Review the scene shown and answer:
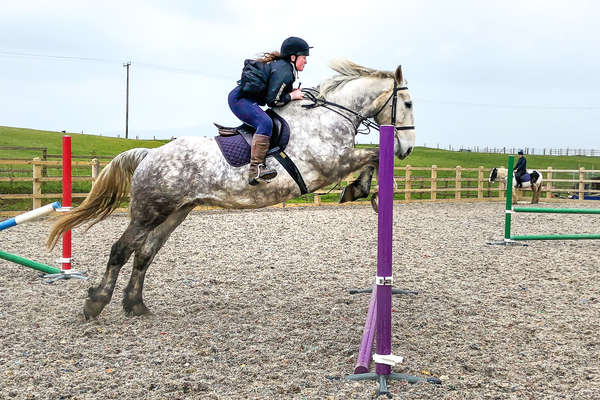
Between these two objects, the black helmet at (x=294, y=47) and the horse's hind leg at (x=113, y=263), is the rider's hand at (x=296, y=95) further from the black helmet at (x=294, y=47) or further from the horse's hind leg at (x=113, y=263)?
the horse's hind leg at (x=113, y=263)

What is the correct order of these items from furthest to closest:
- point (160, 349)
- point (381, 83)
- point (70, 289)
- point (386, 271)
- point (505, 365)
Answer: point (70, 289), point (381, 83), point (160, 349), point (505, 365), point (386, 271)

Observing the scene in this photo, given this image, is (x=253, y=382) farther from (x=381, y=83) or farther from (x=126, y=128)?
(x=126, y=128)

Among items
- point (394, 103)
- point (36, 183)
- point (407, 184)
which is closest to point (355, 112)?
point (394, 103)

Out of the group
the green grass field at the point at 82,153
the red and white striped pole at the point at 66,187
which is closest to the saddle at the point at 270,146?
the red and white striped pole at the point at 66,187

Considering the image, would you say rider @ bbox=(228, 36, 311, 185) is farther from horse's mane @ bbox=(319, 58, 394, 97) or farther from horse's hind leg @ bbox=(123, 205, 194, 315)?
horse's hind leg @ bbox=(123, 205, 194, 315)

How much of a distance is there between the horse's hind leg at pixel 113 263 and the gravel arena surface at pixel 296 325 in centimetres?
16

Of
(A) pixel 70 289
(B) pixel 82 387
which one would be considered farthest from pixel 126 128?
(B) pixel 82 387

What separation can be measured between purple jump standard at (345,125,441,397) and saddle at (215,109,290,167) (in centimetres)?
129

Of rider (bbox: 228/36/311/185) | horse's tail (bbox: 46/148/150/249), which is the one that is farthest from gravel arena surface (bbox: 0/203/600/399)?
rider (bbox: 228/36/311/185)

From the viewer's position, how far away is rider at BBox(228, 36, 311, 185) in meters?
4.70

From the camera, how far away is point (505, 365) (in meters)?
4.20

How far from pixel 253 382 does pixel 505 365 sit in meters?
1.98

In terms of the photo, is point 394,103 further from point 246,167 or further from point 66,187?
point 66,187

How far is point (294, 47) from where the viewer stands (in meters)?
4.76
